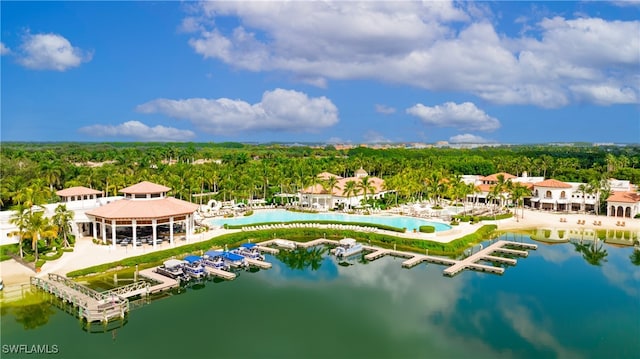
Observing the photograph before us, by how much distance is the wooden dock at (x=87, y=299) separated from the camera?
1132 inches

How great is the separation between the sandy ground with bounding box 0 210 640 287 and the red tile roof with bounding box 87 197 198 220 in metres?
2.87

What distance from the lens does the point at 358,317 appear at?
29.8 m

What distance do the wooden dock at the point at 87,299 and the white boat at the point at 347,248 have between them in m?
20.0

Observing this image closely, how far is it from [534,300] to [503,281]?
450 centimetres

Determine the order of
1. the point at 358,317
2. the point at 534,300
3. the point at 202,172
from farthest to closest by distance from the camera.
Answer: the point at 202,172
the point at 534,300
the point at 358,317

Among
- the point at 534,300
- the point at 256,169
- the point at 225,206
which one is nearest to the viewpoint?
the point at 534,300

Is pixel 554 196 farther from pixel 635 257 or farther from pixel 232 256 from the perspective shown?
pixel 232 256

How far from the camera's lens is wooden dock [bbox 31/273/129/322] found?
28750 mm

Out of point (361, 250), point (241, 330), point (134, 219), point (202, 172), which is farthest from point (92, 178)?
point (241, 330)

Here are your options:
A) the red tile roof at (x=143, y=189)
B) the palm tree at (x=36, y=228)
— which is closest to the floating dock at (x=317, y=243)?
the red tile roof at (x=143, y=189)

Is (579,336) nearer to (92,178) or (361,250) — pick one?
(361,250)

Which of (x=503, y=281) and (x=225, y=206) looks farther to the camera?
(x=225, y=206)

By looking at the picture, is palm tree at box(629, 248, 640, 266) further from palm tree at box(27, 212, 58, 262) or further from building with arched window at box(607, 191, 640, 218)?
palm tree at box(27, 212, 58, 262)

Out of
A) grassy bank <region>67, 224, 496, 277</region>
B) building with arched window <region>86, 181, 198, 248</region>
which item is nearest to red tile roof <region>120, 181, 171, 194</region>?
building with arched window <region>86, 181, 198, 248</region>
